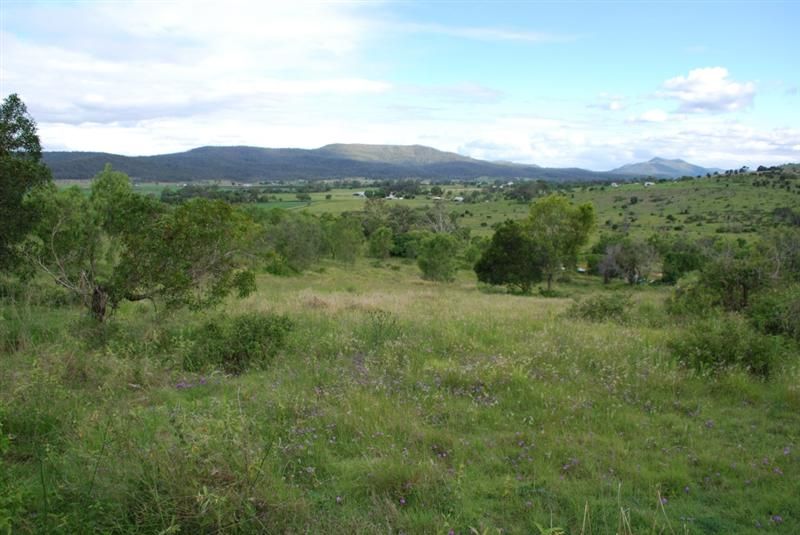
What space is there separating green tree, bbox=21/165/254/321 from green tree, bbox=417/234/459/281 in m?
39.6

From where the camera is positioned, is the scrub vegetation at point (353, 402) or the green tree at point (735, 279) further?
the green tree at point (735, 279)

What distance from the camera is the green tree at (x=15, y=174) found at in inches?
388

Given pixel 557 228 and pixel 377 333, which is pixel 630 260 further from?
pixel 377 333

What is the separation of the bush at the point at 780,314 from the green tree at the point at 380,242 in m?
61.2

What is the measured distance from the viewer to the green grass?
360 cm

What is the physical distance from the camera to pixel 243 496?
350 cm

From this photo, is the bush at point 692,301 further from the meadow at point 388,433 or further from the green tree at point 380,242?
the green tree at point 380,242

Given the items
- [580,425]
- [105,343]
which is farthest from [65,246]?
[580,425]

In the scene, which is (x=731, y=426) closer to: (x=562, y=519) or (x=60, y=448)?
(x=562, y=519)

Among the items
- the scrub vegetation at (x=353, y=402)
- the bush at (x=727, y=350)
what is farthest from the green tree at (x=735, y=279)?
the bush at (x=727, y=350)

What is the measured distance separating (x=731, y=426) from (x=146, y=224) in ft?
30.9

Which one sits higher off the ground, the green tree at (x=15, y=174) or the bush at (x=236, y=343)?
the green tree at (x=15, y=174)

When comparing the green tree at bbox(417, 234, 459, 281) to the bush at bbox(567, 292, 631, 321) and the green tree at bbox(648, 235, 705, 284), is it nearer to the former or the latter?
the green tree at bbox(648, 235, 705, 284)

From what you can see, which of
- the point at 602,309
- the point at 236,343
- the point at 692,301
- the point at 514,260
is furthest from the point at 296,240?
the point at 236,343
